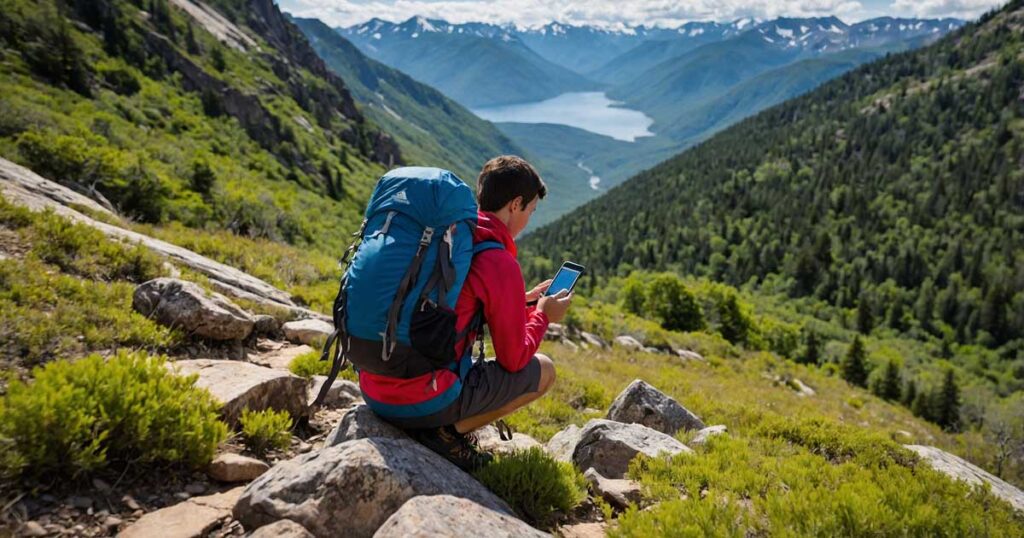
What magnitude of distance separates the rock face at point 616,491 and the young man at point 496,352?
0.99 m

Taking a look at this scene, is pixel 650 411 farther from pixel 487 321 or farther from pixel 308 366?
pixel 308 366

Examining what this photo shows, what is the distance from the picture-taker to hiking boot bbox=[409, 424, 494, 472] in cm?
443

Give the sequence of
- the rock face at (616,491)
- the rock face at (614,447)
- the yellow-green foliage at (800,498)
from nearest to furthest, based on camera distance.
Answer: the yellow-green foliage at (800,498)
the rock face at (616,491)
the rock face at (614,447)

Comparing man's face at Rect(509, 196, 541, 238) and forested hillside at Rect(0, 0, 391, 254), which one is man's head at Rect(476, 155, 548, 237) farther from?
forested hillside at Rect(0, 0, 391, 254)

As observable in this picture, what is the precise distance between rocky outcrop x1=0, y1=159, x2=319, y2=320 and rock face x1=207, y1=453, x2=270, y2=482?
4954mm

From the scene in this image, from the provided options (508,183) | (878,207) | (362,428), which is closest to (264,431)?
(362,428)

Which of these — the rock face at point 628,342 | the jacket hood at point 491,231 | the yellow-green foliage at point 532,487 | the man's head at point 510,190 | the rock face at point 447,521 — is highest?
the man's head at point 510,190

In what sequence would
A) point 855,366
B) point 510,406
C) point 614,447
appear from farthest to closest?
point 855,366 < point 614,447 < point 510,406

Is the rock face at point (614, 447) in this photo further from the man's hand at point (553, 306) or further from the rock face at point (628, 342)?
the rock face at point (628, 342)

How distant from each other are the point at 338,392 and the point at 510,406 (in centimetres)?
261

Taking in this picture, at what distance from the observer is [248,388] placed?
4.82 meters

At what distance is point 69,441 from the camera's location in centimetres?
328

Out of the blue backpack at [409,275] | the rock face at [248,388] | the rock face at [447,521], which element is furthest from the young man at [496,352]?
the rock face at [248,388]

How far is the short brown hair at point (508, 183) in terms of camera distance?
4281mm
